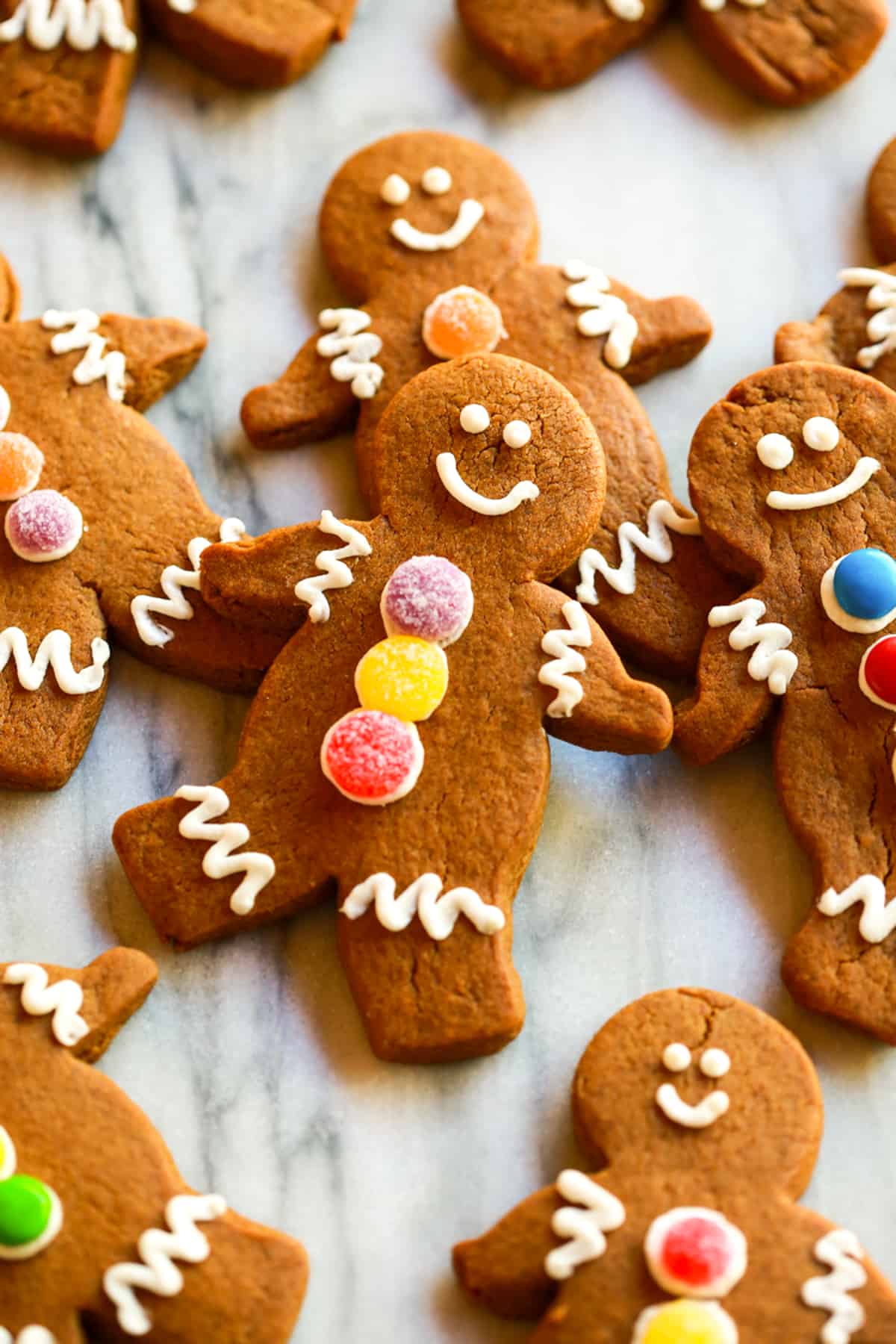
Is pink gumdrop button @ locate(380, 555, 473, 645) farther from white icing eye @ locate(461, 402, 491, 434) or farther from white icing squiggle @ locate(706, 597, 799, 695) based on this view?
white icing squiggle @ locate(706, 597, 799, 695)

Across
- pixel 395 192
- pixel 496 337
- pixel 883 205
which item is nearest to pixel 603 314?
pixel 496 337

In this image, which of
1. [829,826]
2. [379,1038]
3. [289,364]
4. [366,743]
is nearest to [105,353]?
[289,364]

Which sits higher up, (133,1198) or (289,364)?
(289,364)

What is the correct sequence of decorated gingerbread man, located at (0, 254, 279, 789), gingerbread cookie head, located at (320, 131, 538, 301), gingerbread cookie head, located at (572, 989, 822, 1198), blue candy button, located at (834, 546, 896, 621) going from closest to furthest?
1. gingerbread cookie head, located at (572, 989, 822, 1198)
2. blue candy button, located at (834, 546, 896, 621)
3. decorated gingerbread man, located at (0, 254, 279, 789)
4. gingerbread cookie head, located at (320, 131, 538, 301)

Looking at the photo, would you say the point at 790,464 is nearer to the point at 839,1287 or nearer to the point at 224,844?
the point at 224,844

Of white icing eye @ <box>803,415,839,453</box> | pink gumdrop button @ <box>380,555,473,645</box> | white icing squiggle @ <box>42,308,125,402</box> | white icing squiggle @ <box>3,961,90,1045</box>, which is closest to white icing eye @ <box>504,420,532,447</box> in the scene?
pink gumdrop button @ <box>380,555,473,645</box>

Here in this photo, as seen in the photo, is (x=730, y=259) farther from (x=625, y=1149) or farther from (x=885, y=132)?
(x=625, y=1149)
